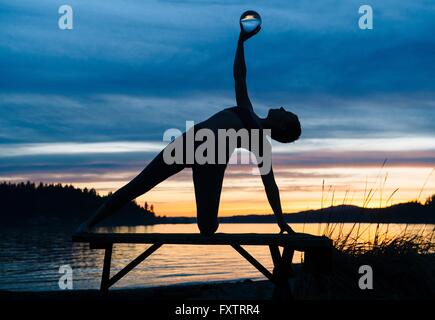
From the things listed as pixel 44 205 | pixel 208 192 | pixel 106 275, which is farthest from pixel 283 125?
pixel 44 205

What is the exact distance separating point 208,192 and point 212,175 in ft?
0.47

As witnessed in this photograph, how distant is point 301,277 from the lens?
6.46 metres

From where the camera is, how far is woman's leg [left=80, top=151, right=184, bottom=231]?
188 inches

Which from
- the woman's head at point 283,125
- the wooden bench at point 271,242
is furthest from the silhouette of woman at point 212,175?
the wooden bench at point 271,242

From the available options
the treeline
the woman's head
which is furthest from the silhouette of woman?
the treeline

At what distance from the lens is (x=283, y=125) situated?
4.82m

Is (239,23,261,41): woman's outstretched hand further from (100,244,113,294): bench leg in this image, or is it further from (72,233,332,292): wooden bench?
(100,244,113,294): bench leg

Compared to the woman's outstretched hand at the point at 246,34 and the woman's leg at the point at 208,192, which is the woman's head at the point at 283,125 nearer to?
the woman's leg at the point at 208,192

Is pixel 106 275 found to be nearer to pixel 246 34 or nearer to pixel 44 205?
pixel 246 34

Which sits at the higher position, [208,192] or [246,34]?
[246,34]

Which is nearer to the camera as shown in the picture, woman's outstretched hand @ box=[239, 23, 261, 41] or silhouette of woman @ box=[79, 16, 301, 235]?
silhouette of woman @ box=[79, 16, 301, 235]

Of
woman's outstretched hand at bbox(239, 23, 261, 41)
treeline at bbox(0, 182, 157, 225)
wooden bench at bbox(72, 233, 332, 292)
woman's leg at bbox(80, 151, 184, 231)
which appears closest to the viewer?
wooden bench at bbox(72, 233, 332, 292)

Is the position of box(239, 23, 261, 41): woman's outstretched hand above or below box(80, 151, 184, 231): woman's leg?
above
